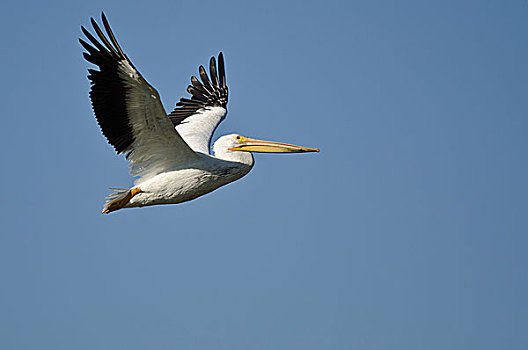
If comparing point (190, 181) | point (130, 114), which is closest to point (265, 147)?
point (190, 181)

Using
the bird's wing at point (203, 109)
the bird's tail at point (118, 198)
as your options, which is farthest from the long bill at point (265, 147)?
the bird's tail at point (118, 198)

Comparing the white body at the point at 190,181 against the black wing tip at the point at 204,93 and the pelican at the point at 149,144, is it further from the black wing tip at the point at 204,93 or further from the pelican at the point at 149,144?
the black wing tip at the point at 204,93

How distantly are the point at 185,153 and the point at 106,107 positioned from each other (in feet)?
3.69

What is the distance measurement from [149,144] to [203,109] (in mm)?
2965

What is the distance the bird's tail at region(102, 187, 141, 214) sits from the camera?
9.45 m

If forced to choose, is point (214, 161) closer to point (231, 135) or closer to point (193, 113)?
point (231, 135)

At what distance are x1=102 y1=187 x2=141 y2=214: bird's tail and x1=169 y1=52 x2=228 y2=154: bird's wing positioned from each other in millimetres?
1121

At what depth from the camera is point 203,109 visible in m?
12.0

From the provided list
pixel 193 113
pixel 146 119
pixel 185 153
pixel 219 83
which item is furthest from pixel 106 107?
pixel 219 83

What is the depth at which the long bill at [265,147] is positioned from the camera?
9.70m

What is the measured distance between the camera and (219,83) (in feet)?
42.0

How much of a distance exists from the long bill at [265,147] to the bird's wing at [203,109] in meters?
0.68

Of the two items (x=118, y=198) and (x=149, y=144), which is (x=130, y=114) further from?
(x=118, y=198)

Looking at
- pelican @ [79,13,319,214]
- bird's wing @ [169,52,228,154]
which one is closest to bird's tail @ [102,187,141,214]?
pelican @ [79,13,319,214]
